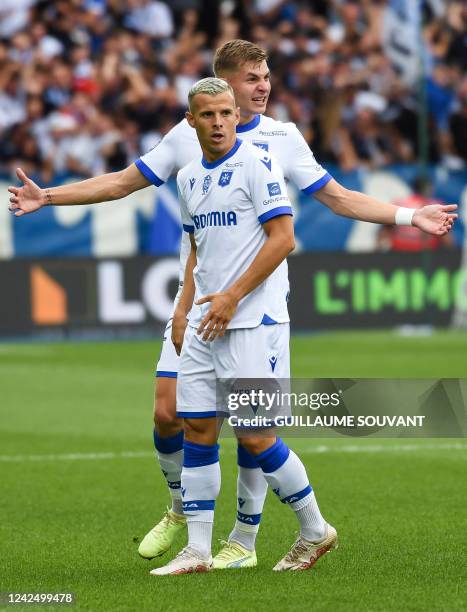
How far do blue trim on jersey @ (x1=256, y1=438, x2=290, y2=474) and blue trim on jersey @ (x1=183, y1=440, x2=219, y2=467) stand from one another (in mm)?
222

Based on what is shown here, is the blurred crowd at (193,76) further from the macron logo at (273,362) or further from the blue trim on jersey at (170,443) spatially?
the macron logo at (273,362)

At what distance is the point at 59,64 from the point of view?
68.8ft

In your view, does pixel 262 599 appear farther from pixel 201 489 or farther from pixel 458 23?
pixel 458 23

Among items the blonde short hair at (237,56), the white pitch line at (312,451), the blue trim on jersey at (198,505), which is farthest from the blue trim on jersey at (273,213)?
the white pitch line at (312,451)

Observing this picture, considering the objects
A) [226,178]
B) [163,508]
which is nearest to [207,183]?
[226,178]

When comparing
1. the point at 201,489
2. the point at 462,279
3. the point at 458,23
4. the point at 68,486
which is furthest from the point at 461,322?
the point at 201,489

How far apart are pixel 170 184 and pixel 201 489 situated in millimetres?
13985

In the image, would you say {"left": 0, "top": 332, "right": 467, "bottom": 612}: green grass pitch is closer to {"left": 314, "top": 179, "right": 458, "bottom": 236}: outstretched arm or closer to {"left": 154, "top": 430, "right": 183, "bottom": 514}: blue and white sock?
{"left": 154, "top": 430, "right": 183, "bottom": 514}: blue and white sock

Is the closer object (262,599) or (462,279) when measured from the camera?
(262,599)

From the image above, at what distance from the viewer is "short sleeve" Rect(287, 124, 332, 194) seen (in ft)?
21.5

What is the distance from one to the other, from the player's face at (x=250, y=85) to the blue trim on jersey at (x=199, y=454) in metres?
1.58

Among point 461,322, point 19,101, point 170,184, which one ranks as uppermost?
point 19,101

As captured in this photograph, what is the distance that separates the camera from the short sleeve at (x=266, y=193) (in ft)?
19.7

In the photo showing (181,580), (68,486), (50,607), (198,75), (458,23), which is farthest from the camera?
(458,23)
